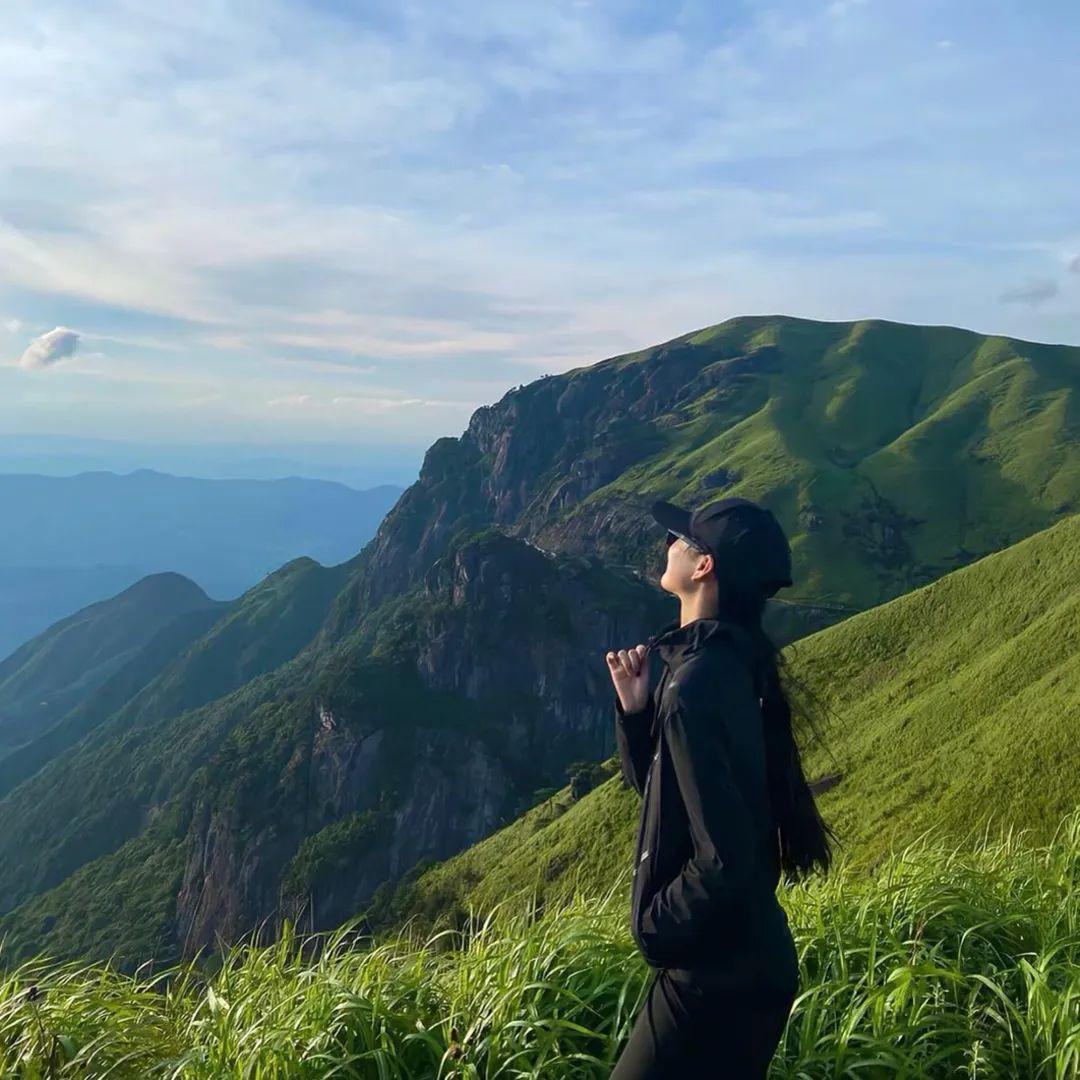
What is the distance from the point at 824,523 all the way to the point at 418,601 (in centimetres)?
9086

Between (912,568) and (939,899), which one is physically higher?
(939,899)

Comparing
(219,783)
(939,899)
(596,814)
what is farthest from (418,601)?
(939,899)

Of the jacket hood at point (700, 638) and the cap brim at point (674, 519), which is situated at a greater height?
the cap brim at point (674, 519)

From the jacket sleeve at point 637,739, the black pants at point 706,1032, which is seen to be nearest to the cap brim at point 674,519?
the jacket sleeve at point 637,739

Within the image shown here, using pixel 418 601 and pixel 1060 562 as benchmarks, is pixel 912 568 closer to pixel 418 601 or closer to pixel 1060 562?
pixel 1060 562

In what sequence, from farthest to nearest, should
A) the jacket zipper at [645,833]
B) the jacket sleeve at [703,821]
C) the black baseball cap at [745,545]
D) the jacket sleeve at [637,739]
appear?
the jacket sleeve at [637,739] < the black baseball cap at [745,545] < the jacket zipper at [645,833] < the jacket sleeve at [703,821]

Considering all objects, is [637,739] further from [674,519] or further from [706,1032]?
[706,1032]

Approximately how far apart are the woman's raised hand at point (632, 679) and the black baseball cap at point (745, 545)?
0.58m

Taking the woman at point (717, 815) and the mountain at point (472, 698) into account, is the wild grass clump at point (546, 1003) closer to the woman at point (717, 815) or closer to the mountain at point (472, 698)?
the woman at point (717, 815)

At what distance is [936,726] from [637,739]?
4402 cm

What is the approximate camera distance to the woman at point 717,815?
3.26m

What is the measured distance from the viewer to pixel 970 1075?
4.63 meters

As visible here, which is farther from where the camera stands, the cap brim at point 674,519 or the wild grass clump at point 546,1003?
the wild grass clump at point 546,1003

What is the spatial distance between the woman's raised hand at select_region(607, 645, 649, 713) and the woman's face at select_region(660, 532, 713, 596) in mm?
347
